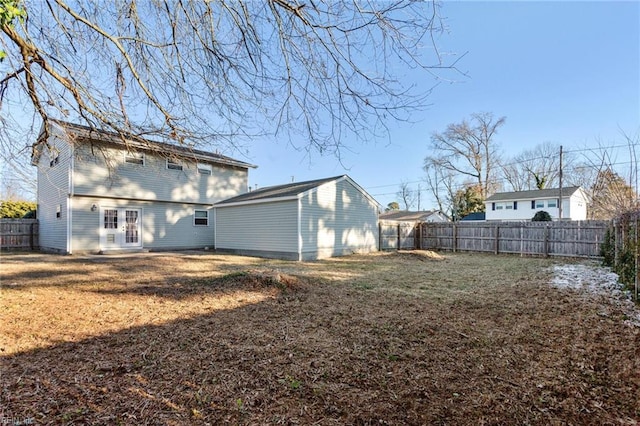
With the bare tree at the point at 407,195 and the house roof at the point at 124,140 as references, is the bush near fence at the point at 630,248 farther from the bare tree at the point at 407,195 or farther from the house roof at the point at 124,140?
the bare tree at the point at 407,195

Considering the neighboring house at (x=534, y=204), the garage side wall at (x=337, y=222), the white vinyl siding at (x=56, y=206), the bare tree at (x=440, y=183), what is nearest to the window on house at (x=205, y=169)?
the white vinyl siding at (x=56, y=206)

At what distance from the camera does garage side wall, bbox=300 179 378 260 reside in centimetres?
1311

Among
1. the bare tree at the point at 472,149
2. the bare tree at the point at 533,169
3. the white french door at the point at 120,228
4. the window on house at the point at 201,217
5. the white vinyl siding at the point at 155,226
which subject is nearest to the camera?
the white vinyl siding at the point at 155,226

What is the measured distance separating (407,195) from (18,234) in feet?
136

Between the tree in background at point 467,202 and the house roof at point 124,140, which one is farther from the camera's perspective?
the tree in background at point 467,202

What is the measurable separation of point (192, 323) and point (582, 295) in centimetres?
680

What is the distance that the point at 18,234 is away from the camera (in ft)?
51.9

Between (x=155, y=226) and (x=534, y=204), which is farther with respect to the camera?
(x=534, y=204)

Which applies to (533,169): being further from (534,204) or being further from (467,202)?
(467,202)

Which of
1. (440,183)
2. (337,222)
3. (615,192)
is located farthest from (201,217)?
(440,183)

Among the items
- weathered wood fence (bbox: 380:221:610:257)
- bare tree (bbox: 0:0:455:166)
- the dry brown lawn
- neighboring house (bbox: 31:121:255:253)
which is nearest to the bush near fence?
the dry brown lawn

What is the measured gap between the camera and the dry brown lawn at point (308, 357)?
7.41 feet

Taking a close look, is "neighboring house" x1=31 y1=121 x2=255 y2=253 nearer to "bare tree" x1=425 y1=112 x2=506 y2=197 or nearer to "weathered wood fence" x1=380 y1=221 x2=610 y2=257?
"weathered wood fence" x1=380 y1=221 x2=610 y2=257

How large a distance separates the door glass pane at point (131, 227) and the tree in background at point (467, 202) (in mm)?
31131
